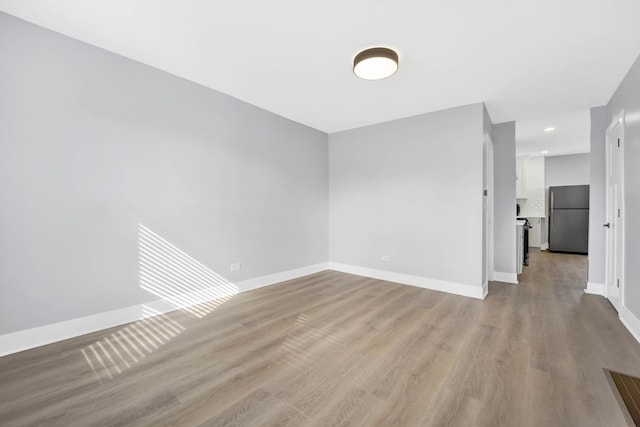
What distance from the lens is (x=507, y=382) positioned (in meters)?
1.72

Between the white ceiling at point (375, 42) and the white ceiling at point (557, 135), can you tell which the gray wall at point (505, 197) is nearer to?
the white ceiling at point (557, 135)

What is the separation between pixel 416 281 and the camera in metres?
3.91

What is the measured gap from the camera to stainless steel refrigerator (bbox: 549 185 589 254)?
6508 mm

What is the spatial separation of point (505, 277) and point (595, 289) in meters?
1.02

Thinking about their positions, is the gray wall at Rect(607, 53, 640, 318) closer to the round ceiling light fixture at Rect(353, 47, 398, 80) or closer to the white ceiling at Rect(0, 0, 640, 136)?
the white ceiling at Rect(0, 0, 640, 136)

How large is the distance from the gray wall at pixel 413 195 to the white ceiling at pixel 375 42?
0.67m

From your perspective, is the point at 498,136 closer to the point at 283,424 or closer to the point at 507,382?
the point at 507,382

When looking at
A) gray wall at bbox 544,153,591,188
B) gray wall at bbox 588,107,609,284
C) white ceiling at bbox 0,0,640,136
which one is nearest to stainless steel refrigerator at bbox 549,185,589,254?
gray wall at bbox 544,153,591,188

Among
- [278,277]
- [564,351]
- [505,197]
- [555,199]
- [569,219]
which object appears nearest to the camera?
[564,351]

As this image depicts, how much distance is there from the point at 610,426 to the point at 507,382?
46cm

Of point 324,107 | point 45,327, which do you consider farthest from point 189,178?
point 324,107

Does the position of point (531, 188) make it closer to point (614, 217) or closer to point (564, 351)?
point (614, 217)

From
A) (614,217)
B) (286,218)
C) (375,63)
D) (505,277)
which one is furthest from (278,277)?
(614,217)

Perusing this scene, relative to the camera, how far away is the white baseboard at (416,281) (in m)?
3.43
